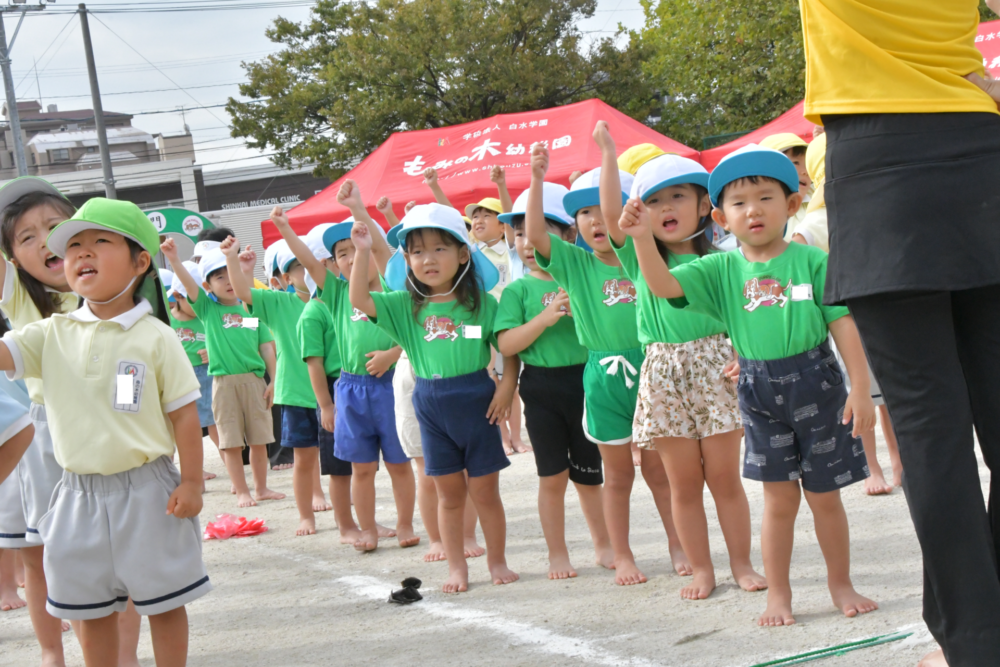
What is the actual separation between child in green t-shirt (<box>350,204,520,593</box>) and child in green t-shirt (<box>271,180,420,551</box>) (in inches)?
32.9

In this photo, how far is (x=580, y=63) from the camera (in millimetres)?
28094

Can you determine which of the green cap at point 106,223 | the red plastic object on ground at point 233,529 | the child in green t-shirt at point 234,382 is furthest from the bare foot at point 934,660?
the child in green t-shirt at point 234,382

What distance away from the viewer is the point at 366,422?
5.57m

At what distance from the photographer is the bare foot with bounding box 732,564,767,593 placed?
3.88 m

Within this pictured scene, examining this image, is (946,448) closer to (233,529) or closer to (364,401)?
(364,401)

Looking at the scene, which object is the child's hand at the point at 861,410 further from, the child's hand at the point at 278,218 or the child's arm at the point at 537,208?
the child's hand at the point at 278,218

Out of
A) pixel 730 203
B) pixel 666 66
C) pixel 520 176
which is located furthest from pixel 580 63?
pixel 730 203

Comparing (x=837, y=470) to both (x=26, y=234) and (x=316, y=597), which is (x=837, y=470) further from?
(x=26, y=234)

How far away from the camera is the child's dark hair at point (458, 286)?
4.66m

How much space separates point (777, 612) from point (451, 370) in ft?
6.11

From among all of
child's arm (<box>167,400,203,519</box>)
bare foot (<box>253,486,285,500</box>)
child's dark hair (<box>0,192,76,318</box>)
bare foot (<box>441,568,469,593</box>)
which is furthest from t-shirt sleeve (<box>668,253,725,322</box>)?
bare foot (<box>253,486,285,500</box>)

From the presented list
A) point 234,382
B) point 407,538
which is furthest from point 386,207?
point 234,382

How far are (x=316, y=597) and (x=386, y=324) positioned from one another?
135 centimetres

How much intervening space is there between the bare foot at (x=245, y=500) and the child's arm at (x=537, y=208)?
404 cm
